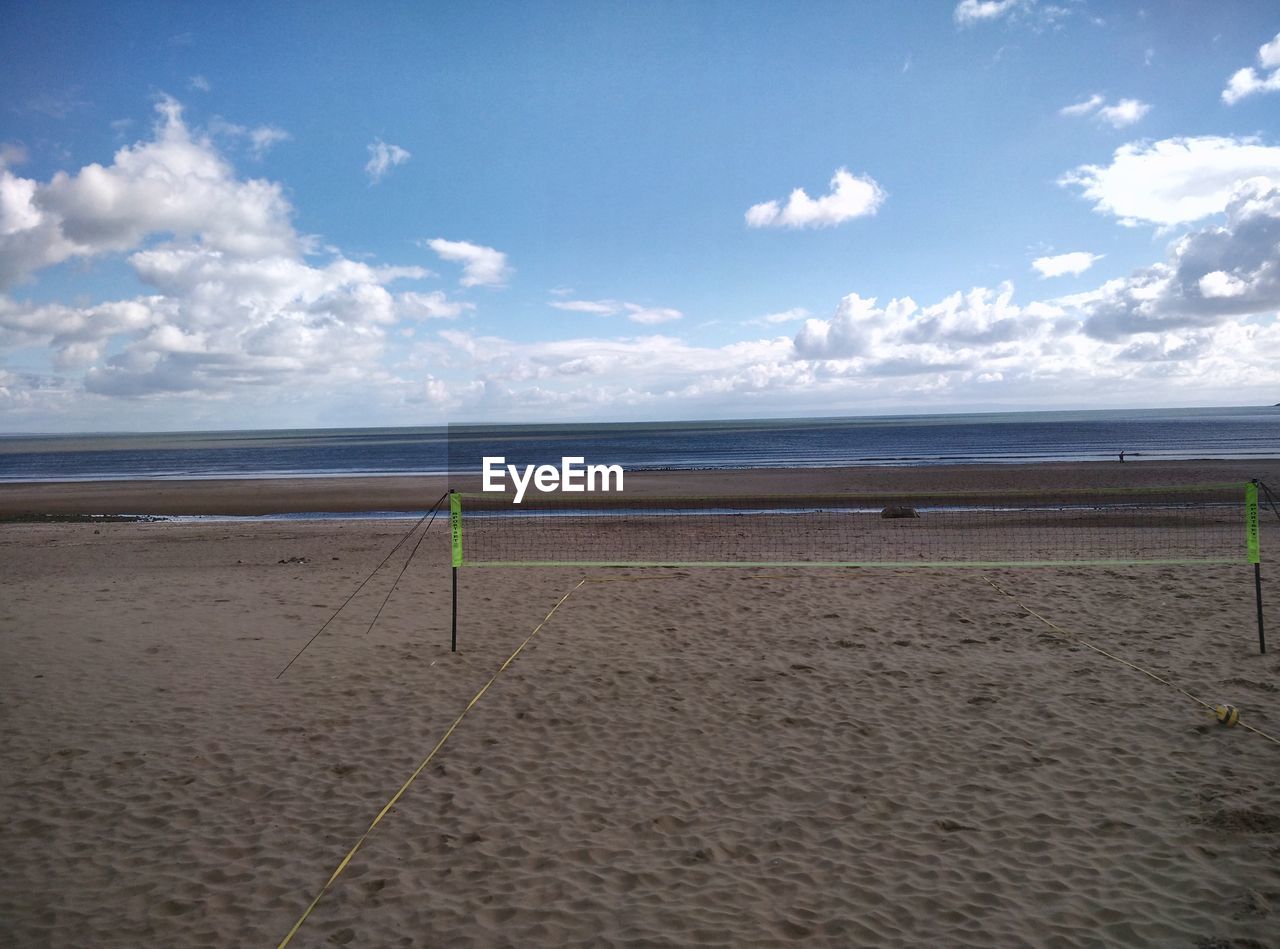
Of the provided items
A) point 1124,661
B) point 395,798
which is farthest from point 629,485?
point 395,798

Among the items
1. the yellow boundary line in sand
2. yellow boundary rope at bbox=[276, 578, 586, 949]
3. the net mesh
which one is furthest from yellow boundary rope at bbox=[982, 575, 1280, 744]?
yellow boundary rope at bbox=[276, 578, 586, 949]

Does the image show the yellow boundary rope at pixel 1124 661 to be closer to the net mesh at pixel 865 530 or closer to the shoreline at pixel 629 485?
the net mesh at pixel 865 530

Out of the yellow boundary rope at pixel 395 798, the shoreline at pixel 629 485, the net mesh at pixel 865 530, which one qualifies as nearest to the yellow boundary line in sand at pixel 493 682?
the yellow boundary rope at pixel 395 798

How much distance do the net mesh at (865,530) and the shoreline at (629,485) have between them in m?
4.17

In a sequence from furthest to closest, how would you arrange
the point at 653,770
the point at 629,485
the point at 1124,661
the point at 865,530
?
A: the point at 629,485
the point at 865,530
the point at 1124,661
the point at 653,770

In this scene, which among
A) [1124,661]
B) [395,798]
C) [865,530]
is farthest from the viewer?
[865,530]

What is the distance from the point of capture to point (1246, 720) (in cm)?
584

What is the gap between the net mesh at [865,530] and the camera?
13.1 m

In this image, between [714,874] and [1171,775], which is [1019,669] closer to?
[1171,775]

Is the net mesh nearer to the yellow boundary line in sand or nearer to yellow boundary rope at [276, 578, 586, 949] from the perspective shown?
the yellow boundary line in sand

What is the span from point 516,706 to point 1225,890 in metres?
4.72

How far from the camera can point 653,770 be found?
5316 millimetres

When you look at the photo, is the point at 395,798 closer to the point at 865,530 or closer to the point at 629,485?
the point at 865,530

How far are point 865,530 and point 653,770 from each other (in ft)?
40.7
